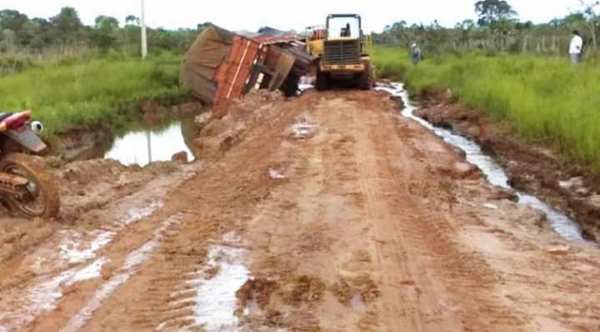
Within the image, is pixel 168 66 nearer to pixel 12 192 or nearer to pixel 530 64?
pixel 530 64

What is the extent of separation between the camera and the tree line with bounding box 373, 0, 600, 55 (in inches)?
1396

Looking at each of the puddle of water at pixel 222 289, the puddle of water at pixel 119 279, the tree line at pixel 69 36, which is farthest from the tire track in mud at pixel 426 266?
the tree line at pixel 69 36

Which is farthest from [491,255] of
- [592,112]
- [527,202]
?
[592,112]

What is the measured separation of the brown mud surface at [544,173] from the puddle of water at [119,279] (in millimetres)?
4656

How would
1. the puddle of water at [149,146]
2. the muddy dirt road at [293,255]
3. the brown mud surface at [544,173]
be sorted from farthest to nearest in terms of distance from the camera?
the puddle of water at [149,146] < the brown mud surface at [544,173] < the muddy dirt road at [293,255]

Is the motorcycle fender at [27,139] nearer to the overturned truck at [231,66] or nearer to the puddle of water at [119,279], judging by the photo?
the puddle of water at [119,279]

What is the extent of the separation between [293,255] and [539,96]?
35.9 ft

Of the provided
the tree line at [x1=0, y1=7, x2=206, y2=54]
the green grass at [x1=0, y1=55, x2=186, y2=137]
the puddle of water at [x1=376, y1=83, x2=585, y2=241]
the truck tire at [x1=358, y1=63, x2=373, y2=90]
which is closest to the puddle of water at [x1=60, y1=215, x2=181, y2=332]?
the puddle of water at [x1=376, y1=83, x2=585, y2=241]

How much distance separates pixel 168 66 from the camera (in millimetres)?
31172

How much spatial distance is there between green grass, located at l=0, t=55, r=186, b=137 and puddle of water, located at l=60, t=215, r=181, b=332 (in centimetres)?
903

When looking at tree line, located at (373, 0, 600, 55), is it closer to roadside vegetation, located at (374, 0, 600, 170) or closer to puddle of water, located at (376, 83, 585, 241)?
roadside vegetation, located at (374, 0, 600, 170)

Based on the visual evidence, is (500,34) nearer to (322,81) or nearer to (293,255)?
(322,81)

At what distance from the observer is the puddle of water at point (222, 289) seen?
5791mm

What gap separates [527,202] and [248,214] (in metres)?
4.00
